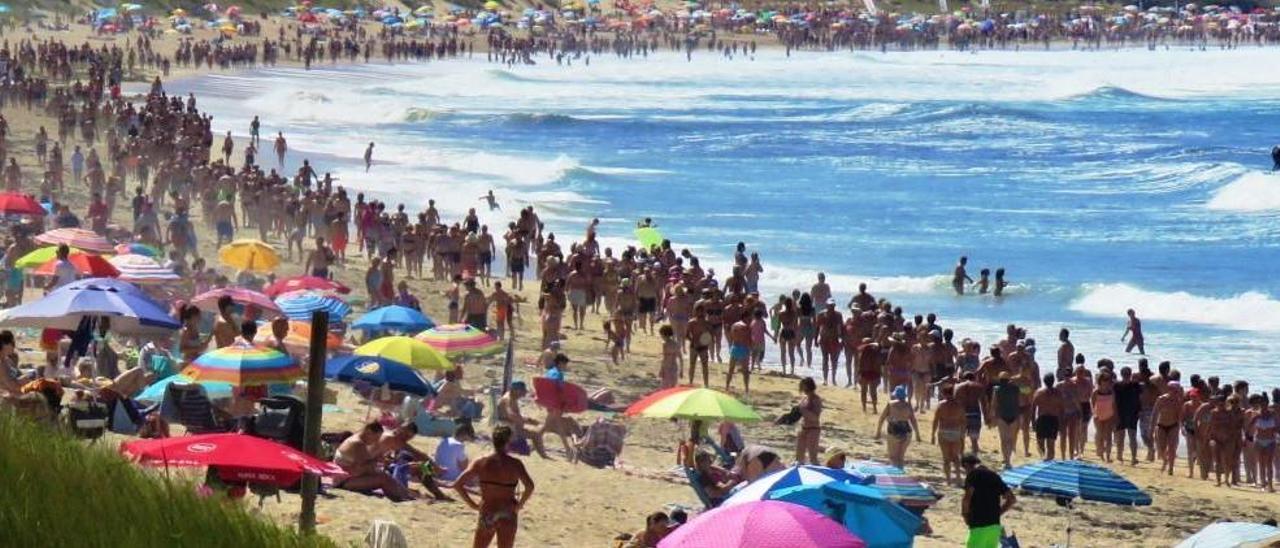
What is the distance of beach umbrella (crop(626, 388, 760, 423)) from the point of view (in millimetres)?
14141

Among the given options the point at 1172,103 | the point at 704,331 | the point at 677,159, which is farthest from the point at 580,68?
the point at 704,331

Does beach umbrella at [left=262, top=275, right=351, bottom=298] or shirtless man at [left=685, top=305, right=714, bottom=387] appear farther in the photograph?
shirtless man at [left=685, top=305, right=714, bottom=387]

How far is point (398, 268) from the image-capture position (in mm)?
27125

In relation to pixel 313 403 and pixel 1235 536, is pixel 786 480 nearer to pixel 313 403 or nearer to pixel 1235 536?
pixel 1235 536

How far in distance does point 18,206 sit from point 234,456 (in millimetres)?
13391

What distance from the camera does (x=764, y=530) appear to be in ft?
31.9

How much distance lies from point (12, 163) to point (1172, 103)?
164 feet

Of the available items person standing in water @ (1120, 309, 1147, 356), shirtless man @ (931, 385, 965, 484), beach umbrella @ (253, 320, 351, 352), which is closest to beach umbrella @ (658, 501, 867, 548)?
shirtless man @ (931, 385, 965, 484)

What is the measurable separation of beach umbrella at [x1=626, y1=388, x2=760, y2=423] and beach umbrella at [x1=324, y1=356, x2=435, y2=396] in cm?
192

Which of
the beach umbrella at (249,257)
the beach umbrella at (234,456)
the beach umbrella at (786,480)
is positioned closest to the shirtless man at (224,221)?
the beach umbrella at (249,257)

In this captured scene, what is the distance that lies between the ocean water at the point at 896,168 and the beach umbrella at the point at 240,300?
9.30 meters

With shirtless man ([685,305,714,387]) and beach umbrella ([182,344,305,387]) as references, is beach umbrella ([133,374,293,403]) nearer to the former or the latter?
beach umbrella ([182,344,305,387])

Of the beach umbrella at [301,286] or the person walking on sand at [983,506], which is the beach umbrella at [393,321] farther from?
the person walking on sand at [983,506]

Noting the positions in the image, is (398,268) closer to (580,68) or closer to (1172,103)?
(1172,103)
